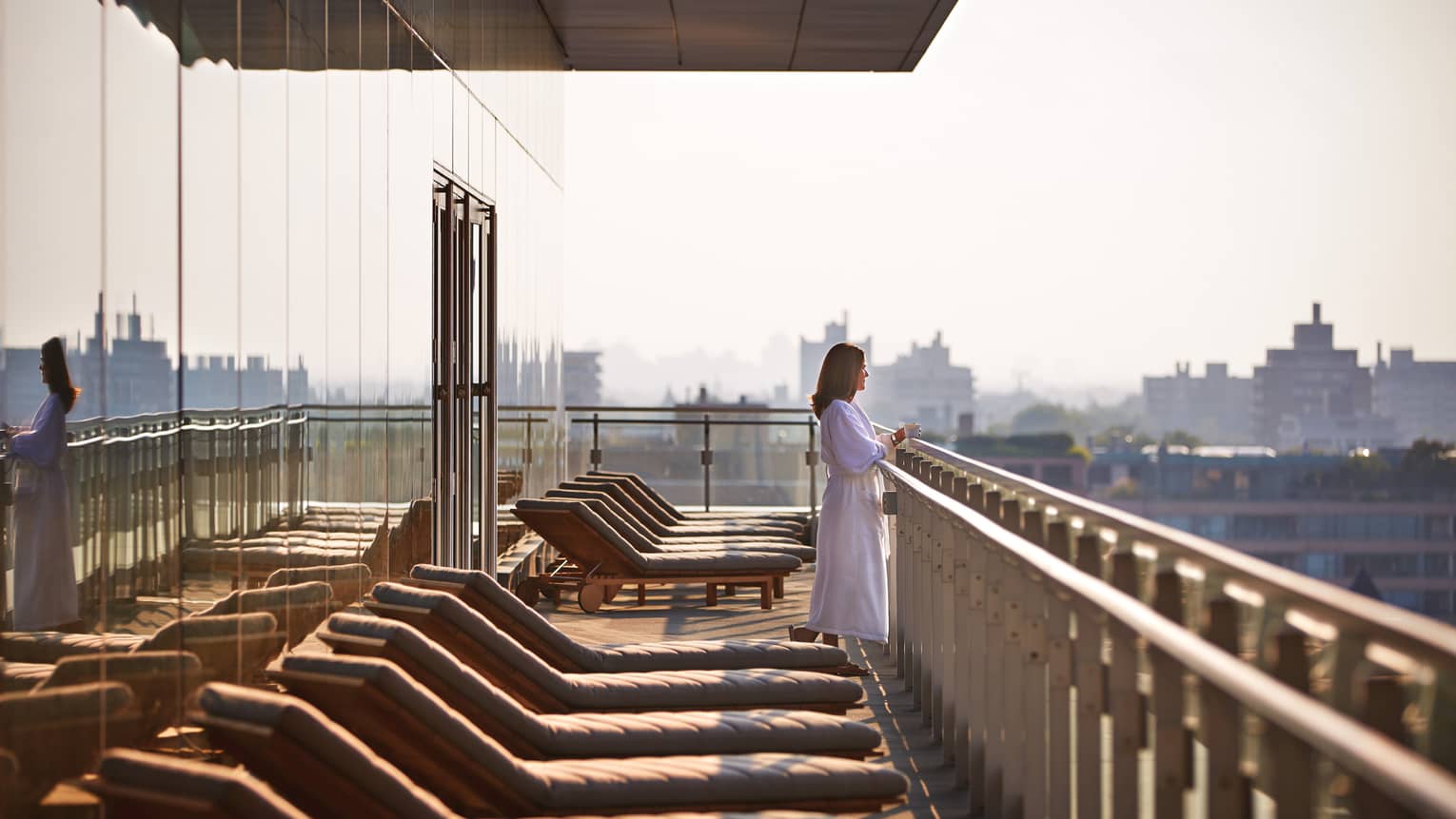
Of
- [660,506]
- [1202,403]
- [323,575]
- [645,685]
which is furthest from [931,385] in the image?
[645,685]

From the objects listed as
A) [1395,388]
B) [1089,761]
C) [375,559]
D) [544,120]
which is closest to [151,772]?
[1089,761]

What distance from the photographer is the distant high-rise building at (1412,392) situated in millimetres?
95438

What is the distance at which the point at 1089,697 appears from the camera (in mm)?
2830

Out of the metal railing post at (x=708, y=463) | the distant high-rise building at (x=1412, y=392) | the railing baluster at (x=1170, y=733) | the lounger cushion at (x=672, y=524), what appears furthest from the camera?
the distant high-rise building at (x=1412, y=392)

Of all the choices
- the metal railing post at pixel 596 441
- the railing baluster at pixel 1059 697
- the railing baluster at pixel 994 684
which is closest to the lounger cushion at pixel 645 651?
the railing baluster at pixel 994 684

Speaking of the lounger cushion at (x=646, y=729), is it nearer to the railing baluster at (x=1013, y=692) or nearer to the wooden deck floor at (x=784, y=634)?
the wooden deck floor at (x=784, y=634)

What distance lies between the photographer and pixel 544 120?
1080 centimetres

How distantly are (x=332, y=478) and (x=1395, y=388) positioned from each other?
350ft

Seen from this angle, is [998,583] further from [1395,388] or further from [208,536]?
[1395,388]

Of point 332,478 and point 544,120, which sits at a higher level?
point 544,120

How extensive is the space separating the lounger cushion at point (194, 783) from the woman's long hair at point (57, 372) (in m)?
0.71

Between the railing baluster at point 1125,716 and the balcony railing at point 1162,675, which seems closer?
the balcony railing at point 1162,675

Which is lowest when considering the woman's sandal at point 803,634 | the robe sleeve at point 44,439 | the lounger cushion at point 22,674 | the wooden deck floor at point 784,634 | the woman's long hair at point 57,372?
the wooden deck floor at point 784,634

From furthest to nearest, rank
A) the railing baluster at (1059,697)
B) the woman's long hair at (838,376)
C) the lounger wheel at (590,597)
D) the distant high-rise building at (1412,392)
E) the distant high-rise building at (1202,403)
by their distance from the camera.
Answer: the distant high-rise building at (1202,403)
the distant high-rise building at (1412,392)
the lounger wheel at (590,597)
the woman's long hair at (838,376)
the railing baluster at (1059,697)
